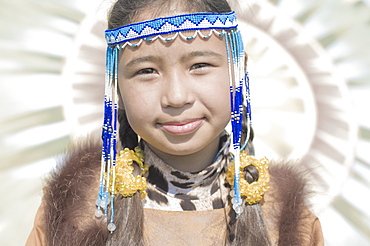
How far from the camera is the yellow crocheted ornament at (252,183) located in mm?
1400

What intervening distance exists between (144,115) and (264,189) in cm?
46

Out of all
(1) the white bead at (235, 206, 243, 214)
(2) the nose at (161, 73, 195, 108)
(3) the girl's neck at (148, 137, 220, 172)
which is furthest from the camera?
(3) the girl's neck at (148, 137, 220, 172)

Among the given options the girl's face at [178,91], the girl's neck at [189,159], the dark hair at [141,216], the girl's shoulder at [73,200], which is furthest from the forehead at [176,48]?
the girl's shoulder at [73,200]

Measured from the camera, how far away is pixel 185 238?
1.39m

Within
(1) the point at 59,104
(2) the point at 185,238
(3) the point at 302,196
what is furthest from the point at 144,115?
(1) the point at 59,104

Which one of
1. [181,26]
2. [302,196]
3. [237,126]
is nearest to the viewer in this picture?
[181,26]

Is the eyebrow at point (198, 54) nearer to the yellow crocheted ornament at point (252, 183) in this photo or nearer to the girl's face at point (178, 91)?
the girl's face at point (178, 91)

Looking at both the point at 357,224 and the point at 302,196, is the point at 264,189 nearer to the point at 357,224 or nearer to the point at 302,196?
the point at 302,196

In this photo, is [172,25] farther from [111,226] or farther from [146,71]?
[111,226]

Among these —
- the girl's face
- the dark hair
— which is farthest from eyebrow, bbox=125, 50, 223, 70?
the dark hair

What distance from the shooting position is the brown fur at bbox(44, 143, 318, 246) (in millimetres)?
1398

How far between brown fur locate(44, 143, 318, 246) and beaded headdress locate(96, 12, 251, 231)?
7 cm

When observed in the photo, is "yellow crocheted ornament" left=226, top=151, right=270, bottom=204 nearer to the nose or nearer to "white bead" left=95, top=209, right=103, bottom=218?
the nose

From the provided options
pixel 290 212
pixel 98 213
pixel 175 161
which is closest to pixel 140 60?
pixel 175 161
